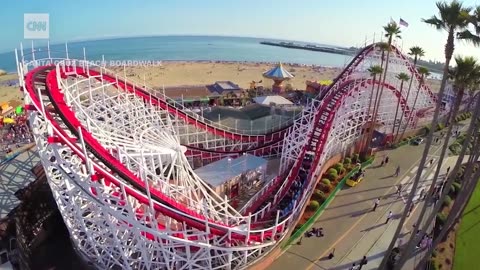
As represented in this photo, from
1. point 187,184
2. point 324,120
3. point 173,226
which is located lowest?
point 173,226

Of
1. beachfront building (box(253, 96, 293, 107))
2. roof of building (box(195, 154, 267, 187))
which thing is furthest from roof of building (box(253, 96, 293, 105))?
roof of building (box(195, 154, 267, 187))

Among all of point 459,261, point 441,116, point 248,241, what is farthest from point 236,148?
point 441,116

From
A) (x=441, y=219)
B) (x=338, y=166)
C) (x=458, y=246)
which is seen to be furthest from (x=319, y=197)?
(x=458, y=246)

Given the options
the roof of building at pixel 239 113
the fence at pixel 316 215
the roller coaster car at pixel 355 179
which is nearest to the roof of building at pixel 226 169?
the fence at pixel 316 215

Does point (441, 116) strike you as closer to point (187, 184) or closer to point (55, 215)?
point (187, 184)

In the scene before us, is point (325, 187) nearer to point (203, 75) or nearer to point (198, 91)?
point (198, 91)

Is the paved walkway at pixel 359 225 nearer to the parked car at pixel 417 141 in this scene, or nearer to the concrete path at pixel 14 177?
the parked car at pixel 417 141

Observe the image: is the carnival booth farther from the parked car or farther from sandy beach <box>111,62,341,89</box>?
sandy beach <box>111,62,341,89</box>
